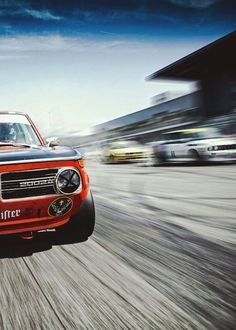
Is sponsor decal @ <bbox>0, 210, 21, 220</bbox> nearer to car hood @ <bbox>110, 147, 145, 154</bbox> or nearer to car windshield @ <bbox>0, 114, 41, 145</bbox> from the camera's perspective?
car windshield @ <bbox>0, 114, 41, 145</bbox>

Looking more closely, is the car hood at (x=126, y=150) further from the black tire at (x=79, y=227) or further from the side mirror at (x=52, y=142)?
the black tire at (x=79, y=227)

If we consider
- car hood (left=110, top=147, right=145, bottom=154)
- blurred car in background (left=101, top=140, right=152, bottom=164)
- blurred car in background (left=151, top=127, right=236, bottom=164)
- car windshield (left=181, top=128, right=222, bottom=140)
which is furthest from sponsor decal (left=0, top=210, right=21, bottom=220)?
car hood (left=110, top=147, right=145, bottom=154)

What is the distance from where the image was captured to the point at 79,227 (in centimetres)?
374

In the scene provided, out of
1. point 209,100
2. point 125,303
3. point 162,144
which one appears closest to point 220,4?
point 209,100

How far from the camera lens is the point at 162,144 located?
16250mm

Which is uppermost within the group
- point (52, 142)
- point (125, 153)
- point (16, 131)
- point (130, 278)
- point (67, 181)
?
point (16, 131)

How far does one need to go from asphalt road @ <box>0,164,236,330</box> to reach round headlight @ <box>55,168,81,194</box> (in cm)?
56

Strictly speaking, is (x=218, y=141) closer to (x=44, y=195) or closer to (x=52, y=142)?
(x=52, y=142)

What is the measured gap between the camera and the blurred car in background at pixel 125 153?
20.0 m

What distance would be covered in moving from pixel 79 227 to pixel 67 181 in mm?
477

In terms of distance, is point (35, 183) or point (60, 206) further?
point (60, 206)

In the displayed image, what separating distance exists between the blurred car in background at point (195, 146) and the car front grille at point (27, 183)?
1108 cm

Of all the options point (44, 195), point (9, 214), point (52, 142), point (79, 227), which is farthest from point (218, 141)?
point (9, 214)

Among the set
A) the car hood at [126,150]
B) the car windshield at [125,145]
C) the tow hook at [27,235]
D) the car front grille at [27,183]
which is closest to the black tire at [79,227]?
the tow hook at [27,235]
